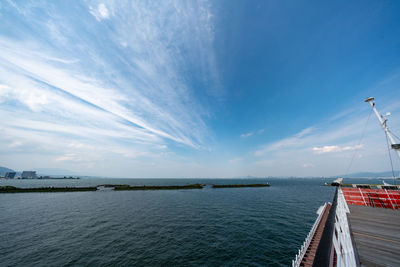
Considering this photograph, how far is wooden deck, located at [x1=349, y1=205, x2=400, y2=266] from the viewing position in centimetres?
561

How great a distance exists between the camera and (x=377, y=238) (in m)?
7.25

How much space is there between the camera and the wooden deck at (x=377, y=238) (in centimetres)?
561

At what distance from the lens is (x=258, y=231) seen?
68.2 ft

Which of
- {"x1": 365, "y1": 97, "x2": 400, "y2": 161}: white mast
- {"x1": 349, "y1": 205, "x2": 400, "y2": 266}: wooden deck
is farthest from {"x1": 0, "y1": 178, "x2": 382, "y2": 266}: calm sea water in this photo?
{"x1": 365, "y1": 97, "x2": 400, "y2": 161}: white mast

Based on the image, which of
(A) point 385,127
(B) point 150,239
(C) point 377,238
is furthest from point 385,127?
(B) point 150,239

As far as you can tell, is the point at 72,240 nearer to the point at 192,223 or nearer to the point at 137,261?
the point at 137,261

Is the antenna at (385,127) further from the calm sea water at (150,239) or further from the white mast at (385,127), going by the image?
the calm sea water at (150,239)

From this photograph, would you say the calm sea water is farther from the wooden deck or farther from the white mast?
the white mast

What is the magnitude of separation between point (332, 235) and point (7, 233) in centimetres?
3676

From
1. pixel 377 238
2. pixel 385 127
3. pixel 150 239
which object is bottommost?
pixel 150 239

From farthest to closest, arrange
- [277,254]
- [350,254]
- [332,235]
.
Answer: [277,254] → [332,235] → [350,254]

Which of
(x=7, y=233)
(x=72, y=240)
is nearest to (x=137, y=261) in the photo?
(x=72, y=240)

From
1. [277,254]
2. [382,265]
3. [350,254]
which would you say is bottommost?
[277,254]

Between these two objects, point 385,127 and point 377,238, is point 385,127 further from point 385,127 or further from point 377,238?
point 377,238
